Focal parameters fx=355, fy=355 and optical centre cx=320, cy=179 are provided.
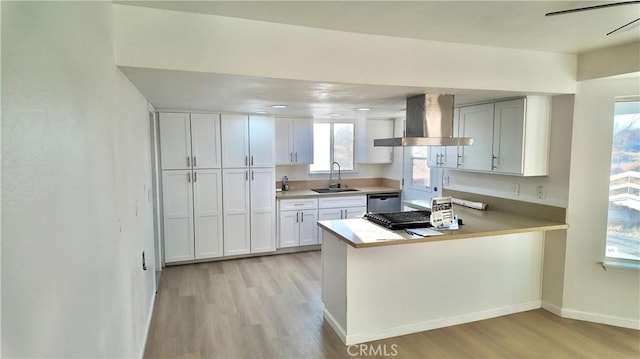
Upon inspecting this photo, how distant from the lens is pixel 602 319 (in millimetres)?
3283

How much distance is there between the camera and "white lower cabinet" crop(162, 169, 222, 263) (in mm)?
4648

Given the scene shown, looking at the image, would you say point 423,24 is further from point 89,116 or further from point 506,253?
point 506,253

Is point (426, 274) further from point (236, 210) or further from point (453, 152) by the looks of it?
point (236, 210)

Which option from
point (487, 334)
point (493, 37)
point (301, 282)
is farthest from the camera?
point (301, 282)

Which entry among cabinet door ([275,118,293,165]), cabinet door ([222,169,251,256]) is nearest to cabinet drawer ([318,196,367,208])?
cabinet door ([275,118,293,165])

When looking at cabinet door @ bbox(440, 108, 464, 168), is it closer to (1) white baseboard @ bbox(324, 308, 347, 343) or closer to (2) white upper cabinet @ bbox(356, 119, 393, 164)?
(2) white upper cabinet @ bbox(356, 119, 393, 164)

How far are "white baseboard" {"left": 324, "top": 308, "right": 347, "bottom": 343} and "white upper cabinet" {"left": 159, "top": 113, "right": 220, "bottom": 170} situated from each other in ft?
8.41

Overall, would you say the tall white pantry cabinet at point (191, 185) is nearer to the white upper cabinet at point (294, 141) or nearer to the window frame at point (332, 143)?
the white upper cabinet at point (294, 141)

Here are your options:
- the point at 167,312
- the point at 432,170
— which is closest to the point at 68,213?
the point at 167,312

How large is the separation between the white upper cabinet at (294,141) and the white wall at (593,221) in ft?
11.3

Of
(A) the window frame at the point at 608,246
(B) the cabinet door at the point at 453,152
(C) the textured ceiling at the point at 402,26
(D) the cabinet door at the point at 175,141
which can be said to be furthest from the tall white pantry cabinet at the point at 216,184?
(A) the window frame at the point at 608,246

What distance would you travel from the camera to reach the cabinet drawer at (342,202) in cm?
540

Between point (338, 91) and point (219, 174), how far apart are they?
2.51 m

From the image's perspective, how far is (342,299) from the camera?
2.99 m
